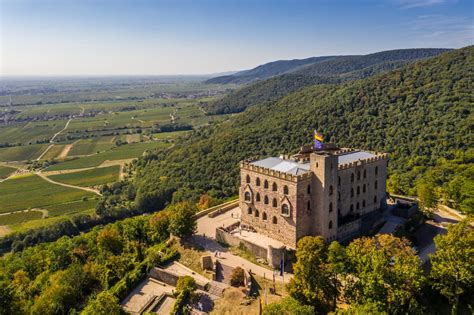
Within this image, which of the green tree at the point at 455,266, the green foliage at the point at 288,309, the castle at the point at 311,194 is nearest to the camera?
the green foliage at the point at 288,309

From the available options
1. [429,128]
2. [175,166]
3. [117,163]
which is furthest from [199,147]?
[429,128]

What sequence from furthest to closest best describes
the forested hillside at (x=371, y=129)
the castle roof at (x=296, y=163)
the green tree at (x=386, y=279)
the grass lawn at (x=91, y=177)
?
the grass lawn at (x=91, y=177) → the forested hillside at (x=371, y=129) → the castle roof at (x=296, y=163) → the green tree at (x=386, y=279)

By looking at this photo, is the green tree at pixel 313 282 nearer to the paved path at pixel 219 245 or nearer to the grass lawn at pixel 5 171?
the paved path at pixel 219 245

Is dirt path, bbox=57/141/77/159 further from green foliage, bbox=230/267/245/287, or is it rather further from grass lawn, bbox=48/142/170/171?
green foliage, bbox=230/267/245/287

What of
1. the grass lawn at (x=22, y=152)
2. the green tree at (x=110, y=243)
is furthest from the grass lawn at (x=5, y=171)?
the green tree at (x=110, y=243)

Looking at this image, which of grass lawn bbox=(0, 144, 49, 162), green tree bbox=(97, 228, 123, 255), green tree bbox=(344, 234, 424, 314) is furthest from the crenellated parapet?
grass lawn bbox=(0, 144, 49, 162)

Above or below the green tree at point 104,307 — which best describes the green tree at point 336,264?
above

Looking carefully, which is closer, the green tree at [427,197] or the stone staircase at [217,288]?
the stone staircase at [217,288]
